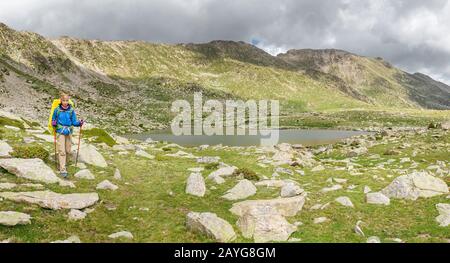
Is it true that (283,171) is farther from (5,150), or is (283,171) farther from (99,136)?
(99,136)

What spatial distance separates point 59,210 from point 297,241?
9053mm

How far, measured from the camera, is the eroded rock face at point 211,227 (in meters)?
13.6

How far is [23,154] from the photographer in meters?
20.6

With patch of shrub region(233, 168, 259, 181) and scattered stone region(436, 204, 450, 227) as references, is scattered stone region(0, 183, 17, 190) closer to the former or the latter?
patch of shrub region(233, 168, 259, 181)

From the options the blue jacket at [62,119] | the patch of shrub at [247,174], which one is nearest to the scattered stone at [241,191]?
the patch of shrub at [247,174]

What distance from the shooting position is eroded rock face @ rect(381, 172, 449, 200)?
1886 centimetres

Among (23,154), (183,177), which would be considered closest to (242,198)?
(183,177)

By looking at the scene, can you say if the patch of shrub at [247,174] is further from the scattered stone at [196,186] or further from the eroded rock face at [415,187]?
the eroded rock face at [415,187]

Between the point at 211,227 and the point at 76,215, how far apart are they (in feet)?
16.8

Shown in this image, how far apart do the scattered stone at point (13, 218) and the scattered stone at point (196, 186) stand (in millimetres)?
7910

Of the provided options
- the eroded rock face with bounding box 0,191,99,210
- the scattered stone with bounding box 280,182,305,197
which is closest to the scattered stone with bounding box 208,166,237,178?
the scattered stone with bounding box 280,182,305,197

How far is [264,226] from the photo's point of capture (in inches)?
559

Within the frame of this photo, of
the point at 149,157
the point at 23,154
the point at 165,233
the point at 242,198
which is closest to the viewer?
the point at 165,233
